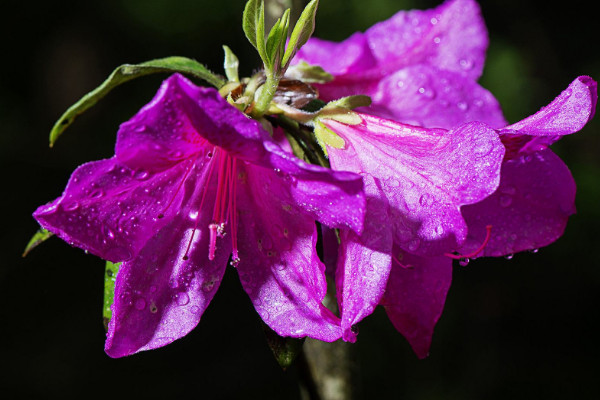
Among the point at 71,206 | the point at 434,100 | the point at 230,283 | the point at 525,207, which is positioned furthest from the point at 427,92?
the point at 230,283

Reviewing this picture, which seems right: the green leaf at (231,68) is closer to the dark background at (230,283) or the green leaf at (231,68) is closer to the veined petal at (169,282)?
the veined petal at (169,282)

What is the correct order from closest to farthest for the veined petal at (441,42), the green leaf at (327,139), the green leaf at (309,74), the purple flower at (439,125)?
1. the purple flower at (439,125)
2. the green leaf at (327,139)
3. the green leaf at (309,74)
4. the veined petal at (441,42)

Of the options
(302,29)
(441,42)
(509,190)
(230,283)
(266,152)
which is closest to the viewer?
(266,152)

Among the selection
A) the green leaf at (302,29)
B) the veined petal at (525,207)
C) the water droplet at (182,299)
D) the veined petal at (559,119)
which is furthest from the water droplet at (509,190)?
the water droplet at (182,299)

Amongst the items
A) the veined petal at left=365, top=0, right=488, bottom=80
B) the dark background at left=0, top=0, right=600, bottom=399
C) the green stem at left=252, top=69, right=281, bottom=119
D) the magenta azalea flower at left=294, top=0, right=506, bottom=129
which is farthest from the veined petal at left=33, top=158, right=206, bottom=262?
the dark background at left=0, top=0, right=600, bottom=399

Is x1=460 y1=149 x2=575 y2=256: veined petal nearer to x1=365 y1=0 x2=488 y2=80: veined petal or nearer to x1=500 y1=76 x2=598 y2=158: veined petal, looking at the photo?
x1=500 y1=76 x2=598 y2=158: veined petal

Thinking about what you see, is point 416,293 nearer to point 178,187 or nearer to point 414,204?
Answer: point 414,204
